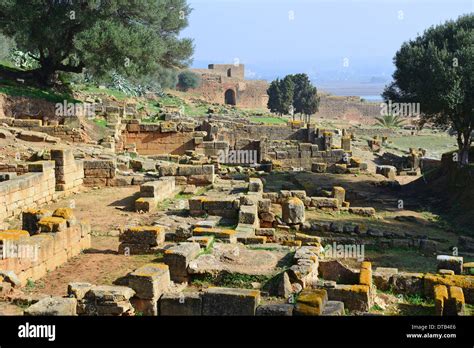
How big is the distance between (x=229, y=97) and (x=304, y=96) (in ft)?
64.8

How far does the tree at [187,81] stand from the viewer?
3314 inches

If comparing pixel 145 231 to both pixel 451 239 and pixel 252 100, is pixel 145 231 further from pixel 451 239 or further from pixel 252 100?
pixel 252 100

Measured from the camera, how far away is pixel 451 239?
18031 mm

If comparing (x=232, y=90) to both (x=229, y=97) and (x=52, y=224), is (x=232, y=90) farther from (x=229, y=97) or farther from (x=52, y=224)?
(x=52, y=224)

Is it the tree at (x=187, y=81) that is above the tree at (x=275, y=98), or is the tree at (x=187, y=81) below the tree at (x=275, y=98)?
above

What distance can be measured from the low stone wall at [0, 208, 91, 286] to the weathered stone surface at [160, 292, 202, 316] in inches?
109

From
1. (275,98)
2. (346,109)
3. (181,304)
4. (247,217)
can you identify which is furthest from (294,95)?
(181,304)

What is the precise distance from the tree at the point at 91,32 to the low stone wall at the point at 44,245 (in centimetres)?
1752

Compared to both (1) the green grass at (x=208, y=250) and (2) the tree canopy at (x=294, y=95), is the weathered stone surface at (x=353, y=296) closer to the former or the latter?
(1) the green grass at (x=208, y=250)

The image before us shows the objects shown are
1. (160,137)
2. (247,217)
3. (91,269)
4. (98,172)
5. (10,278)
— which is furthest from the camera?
(160,137)

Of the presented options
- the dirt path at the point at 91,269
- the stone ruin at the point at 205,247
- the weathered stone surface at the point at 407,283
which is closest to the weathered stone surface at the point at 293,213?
the stone ruin at the point at 205,247
